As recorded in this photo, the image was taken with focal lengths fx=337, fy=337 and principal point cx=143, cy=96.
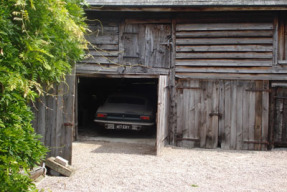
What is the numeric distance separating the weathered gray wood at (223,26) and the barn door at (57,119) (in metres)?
4.82

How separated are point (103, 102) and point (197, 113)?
6.13m

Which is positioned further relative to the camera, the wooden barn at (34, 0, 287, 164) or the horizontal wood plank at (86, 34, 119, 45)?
the horizontal wood plank at (86, 34, 119, 45)

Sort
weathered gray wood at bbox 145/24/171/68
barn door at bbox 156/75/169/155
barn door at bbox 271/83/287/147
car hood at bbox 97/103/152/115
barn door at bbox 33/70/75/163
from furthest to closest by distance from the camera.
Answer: car hood at bbox 97/103/152/115 < weathered gray wood at bbox 145/24/171/68 < barn door at bbox 271/83/287/147 < barn door at bbox 156/75/169/155 < barn door at bbox 33/70/75/163

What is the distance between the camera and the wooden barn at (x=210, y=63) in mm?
9984

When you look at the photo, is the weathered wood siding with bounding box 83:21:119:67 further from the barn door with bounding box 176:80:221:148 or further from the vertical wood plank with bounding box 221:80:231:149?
the vertical wood plank with bounding box 221:80:231:149

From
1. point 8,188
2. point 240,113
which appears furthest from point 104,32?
point 8,188

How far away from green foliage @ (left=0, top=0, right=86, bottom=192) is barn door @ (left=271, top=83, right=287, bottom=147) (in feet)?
21.8

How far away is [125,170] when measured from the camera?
7262mm

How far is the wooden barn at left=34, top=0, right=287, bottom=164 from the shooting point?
9984 mm

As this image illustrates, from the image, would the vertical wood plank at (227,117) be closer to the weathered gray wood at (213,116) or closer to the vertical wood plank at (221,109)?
the vertical wood plank at (221,109)

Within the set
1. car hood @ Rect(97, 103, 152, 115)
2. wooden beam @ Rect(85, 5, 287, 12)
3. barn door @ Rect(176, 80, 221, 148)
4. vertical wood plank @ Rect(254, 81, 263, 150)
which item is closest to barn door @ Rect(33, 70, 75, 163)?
wooden beam @ Rect(85, 5, 287, 12)

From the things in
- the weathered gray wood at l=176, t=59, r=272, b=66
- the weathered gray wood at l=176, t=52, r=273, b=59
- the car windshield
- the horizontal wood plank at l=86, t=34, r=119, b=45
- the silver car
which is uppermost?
the horizontal wood plank at l=86, t=34, r=119, b=45

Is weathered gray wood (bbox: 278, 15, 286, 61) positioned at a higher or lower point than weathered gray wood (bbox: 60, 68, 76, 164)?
higher

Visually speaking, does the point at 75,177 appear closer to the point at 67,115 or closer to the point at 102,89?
the point at 67,115
